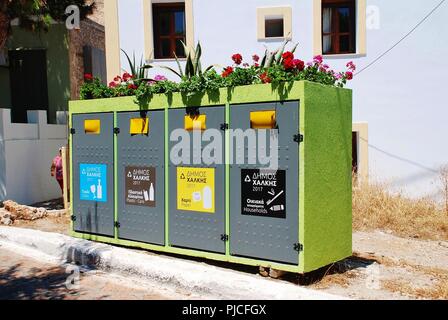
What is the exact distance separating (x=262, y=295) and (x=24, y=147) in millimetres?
8496

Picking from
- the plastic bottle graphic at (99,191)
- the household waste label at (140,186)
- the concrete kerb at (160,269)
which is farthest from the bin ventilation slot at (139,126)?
the concrete kerb at (160,269)

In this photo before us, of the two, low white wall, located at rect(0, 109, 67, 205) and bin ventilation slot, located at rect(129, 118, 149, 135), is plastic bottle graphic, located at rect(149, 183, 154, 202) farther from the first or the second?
low white wall, located at rect(0, 109, 67, 205)

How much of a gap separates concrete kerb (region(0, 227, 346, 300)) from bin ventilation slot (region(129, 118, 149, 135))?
1.78m

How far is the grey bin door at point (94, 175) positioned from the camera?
7457mm

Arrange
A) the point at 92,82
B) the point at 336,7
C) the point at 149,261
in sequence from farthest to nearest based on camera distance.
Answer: the point at 336,7 → the point at 92,82 → the point at 149,261

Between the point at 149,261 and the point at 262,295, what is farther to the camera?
the point at 149,261

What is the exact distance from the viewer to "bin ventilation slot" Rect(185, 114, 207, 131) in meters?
6.29

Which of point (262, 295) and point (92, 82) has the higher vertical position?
point (92, 82)

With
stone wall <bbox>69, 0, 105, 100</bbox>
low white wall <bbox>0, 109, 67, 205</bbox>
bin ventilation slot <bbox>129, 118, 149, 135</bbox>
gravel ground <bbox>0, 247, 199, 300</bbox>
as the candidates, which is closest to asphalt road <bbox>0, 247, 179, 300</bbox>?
gravel ground <bbox>0, 247, 199, 300</bbox>

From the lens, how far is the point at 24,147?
450 inches

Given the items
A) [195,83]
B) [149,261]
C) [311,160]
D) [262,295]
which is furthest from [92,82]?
[262,295]

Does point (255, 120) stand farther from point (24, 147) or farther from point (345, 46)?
point (24, 147)

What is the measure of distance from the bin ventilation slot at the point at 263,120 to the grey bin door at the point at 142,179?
1.56m
